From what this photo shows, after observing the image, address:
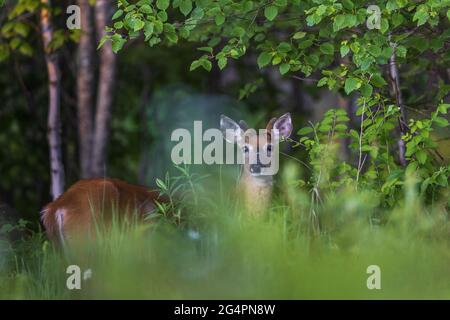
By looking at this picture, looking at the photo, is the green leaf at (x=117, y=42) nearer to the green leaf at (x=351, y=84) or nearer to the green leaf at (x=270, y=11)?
the green leaf at (x=270, y=11)

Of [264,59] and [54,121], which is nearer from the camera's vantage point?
[264,59]

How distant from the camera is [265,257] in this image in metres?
5.99

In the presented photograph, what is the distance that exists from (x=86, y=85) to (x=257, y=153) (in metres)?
3.81

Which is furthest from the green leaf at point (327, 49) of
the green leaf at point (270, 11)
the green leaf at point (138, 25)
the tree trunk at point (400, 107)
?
the green leaf at point (138, 25)

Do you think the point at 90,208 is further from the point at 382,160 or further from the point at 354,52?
the point at 382,160

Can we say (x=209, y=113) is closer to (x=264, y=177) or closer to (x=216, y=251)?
(x=264, y=177)

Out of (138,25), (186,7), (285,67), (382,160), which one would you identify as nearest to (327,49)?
(285,67)

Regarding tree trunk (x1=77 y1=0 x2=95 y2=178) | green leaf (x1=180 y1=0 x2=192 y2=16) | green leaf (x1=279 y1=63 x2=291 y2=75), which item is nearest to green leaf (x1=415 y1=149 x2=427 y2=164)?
green leaf (x1=279 y1=63 x2=291 y2=75)

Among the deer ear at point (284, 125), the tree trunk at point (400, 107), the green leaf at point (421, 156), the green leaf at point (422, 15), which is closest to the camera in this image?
the green leaf at point (422, 15)

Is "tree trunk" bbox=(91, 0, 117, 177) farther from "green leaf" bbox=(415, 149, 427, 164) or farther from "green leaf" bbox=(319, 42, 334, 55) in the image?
"green leaf" bbox=(415, 149, 427, 164)

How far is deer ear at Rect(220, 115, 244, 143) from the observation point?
7.96 metres

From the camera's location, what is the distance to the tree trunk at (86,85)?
10922mm

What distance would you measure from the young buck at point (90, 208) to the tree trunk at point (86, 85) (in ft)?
11.8

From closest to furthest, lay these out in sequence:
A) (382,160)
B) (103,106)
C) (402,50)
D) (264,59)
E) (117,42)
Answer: (117,42), (402,50), (264,59), (382,160), (103,106)
